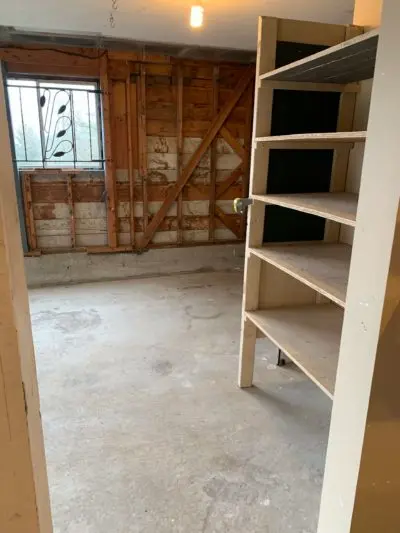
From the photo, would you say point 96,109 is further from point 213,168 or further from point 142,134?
point 213,168

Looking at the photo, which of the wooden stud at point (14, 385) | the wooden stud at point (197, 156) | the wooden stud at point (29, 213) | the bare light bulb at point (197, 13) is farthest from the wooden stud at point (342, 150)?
the wooden stud at point (29, 213)

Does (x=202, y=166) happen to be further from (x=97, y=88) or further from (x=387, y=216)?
(x=387, y=216)

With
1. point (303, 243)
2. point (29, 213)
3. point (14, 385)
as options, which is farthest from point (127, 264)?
point (14, 385)

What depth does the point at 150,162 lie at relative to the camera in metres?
4.54

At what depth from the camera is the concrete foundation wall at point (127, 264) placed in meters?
4.39

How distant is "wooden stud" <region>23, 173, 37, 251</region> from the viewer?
4.14 meters

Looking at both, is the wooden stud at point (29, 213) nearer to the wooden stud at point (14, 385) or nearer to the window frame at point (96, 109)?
the window frame at point (96, 109)

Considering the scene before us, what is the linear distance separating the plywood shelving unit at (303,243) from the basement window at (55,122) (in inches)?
109

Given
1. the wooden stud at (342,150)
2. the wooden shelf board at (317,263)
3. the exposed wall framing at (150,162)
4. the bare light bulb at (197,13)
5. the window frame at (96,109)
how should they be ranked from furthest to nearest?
the exposed wall framing at (150,162) → the window frame at (96,109) → the bare light bulb at (197,13) → the wooden stud at (342,150) → the wooden shelf board at (317,263)

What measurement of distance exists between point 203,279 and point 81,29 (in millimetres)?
2776

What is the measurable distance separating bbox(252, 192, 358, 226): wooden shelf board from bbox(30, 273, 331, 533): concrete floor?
3.95ft

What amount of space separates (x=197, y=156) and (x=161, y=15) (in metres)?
1.74

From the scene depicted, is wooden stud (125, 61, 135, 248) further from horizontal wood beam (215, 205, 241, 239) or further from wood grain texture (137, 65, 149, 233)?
horizontal wood beam (215, 205, 241, 239)

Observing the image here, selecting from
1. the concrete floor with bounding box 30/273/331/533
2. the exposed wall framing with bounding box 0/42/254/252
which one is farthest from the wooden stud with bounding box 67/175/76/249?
the concrete floor with bounding box 30/273/331/533
